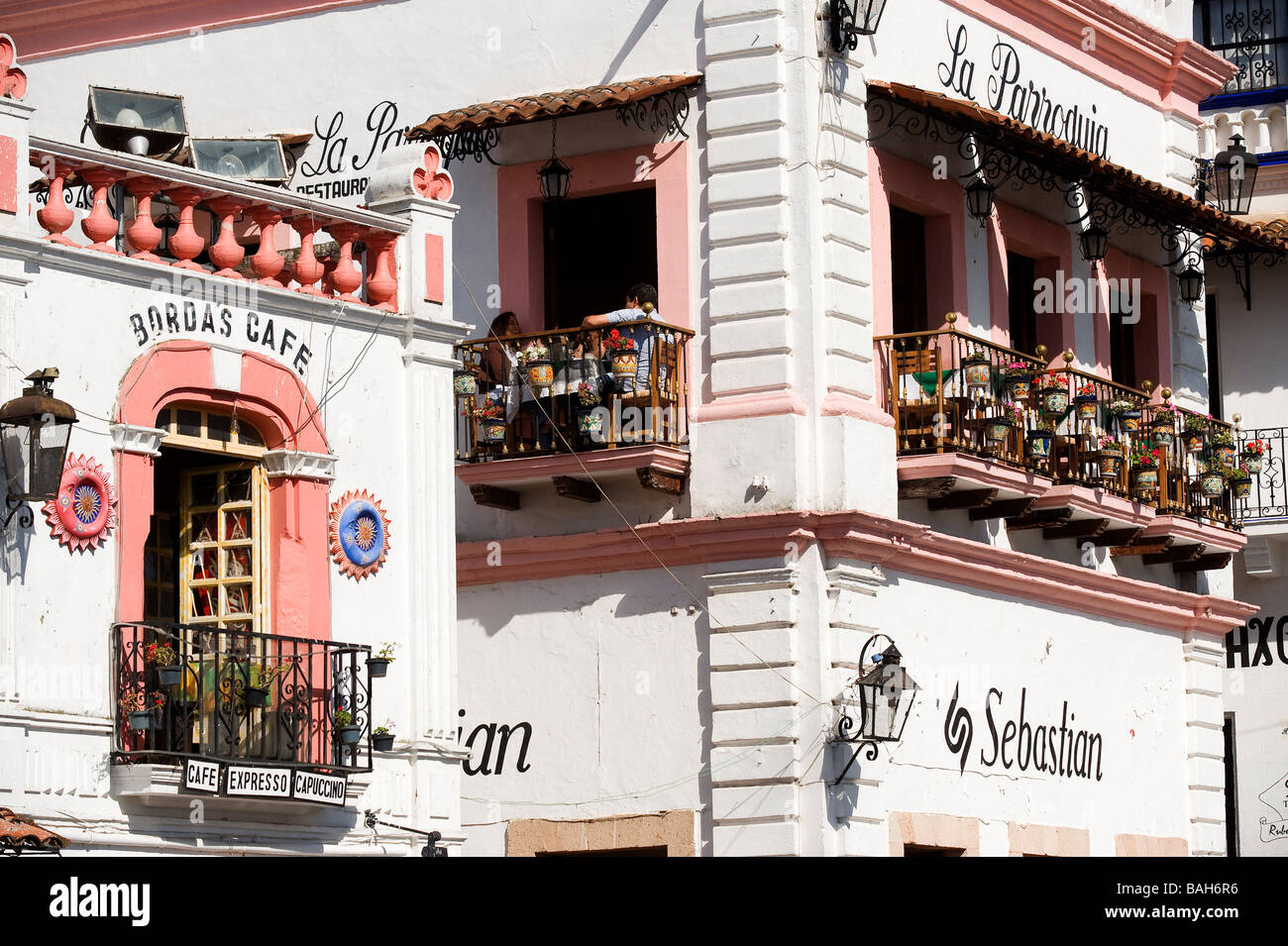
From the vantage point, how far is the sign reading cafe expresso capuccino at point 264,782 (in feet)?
47.6

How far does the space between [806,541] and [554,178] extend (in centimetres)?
367

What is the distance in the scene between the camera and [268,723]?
15180 millimetres

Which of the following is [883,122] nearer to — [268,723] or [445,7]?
[445,7]

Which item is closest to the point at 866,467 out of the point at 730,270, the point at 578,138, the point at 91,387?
the point at 730,270

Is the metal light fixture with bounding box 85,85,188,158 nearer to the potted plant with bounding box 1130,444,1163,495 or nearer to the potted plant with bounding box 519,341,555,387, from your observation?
the potted plant with bounding box 519,341,555,387

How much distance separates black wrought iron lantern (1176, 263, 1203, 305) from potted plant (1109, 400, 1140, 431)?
2183 mm

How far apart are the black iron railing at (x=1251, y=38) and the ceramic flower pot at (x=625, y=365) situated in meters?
Answer: 11.9

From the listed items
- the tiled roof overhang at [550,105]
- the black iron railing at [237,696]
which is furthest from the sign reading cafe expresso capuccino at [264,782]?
the tiled roof overhang at [550,105]

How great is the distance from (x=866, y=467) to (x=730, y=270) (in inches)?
71.7

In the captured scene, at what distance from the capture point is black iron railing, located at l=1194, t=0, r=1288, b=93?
96.3 feet

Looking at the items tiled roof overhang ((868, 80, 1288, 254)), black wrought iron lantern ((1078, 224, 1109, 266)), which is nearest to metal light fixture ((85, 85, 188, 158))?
tiled roof overhang ((868, 80, 1288, 254))

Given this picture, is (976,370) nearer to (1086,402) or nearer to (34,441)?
(1086,402)

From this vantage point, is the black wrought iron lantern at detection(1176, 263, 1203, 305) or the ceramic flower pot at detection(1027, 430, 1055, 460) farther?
the black wrought iron lantern at detection(1176, 263, 1203, 305)

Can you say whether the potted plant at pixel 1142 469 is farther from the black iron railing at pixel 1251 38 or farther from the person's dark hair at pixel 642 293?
the black iron railing at pixel 1251 38
